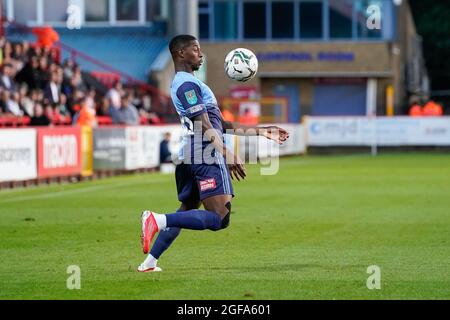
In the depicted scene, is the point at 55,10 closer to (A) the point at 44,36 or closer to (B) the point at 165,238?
(A) the point at 44,36

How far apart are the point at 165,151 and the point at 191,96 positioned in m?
23.0

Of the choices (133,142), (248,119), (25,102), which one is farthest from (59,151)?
(248,119)

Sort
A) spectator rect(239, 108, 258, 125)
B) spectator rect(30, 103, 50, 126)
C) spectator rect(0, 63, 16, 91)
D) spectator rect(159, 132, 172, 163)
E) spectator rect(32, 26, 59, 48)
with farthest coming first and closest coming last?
spectator rect(239, 108, 258, 125), spectator rect(32, 26, 59, 48), spectator rect(159, 132, 172, 163), spectator rect(0, 63, 16, 91), spectator rect(30, 103, 50, 126)

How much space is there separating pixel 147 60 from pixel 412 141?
14598 millimetres

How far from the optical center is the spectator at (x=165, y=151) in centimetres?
3362

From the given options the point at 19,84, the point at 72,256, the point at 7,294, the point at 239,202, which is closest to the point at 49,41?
the point at 19,84

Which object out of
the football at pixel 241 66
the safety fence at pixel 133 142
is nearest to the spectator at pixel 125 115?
the safety fence at pixel 133 142

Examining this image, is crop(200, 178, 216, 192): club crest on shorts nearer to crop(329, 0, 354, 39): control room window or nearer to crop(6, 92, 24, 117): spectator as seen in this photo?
crop(6, 92, 24, 117): spectator

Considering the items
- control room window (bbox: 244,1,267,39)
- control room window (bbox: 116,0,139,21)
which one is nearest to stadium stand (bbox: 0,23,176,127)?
control room window (bbox: 116,0,139,21)

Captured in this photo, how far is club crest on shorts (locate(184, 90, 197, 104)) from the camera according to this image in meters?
11.0

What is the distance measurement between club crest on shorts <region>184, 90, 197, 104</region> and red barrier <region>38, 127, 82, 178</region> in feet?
52.7

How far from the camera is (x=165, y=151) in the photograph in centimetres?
3394

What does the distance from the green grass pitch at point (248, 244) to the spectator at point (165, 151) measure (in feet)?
20.9

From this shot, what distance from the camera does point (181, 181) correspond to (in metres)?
11.3
